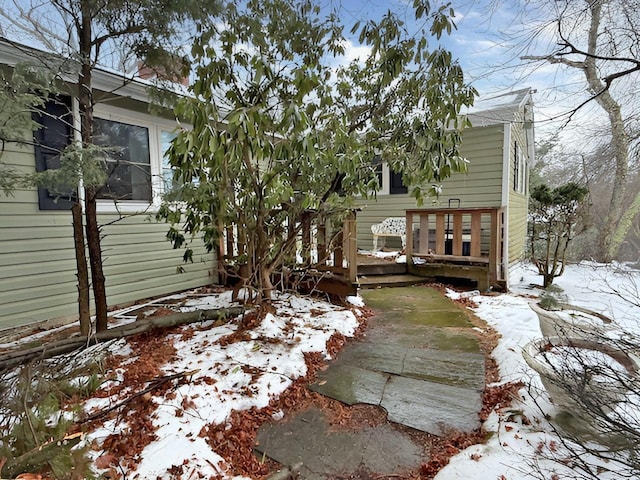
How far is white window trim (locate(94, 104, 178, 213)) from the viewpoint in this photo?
176 inches

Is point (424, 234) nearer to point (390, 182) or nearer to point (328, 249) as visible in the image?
point (390, 182)

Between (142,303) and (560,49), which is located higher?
(560,49)

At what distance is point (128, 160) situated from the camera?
4730mm

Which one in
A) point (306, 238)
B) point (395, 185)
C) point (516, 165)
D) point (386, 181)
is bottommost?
point (306, 238)

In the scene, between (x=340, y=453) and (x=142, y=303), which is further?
(x=142, y=303)

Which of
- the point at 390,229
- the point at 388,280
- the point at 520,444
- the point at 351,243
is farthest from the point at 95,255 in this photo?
the point at 390,229

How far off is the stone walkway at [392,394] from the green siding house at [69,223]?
264 cm

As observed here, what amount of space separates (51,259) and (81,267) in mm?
1429

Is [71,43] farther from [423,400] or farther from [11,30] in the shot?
[423,400]

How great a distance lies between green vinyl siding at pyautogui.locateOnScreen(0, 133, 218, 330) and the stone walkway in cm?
269

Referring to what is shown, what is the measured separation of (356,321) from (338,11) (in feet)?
11.5

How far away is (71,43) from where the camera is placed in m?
3.19

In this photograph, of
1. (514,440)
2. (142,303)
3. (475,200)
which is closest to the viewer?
(514,440)

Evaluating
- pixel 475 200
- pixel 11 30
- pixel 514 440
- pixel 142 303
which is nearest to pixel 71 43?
pixel 11 30
